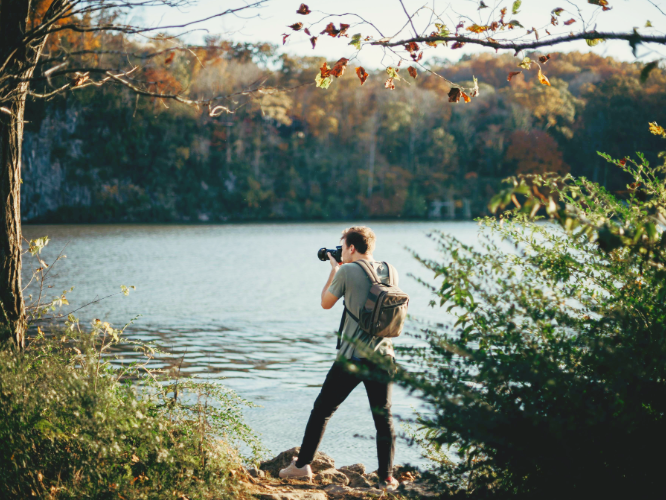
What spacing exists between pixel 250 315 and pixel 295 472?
34.5 ft

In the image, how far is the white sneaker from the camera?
447 cm

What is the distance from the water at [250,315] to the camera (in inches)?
291

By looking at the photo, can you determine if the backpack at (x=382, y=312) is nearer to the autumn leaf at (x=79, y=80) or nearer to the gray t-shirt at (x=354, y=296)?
the gray t-shirt at (x=354, y=296)

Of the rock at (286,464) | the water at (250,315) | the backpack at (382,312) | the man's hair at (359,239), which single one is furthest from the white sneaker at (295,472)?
the man's hair at (359,239)

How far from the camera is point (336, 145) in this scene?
77000 millimetres

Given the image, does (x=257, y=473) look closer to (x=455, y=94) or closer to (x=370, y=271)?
(x=370, y=271)

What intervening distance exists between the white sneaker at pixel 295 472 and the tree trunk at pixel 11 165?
204 centimetres

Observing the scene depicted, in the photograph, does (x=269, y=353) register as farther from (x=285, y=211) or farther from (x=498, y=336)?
(x=285, y=211)

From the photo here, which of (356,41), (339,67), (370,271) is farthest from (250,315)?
(356,41)

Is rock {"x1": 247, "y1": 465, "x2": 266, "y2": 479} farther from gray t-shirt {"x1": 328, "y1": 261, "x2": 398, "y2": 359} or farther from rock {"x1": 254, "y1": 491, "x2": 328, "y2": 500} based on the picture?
gray t-shirt {"x1": 328, "y1": 261, "x2": 398, "y2": 359}

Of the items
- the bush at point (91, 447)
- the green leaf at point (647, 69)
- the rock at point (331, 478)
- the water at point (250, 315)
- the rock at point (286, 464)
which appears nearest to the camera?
the green leaf at point (647, 69)

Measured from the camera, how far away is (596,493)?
2590 mm

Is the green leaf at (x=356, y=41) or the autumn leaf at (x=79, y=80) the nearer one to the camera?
the green leaf at (x=356, y=41)

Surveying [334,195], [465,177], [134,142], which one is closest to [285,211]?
[334,195]
